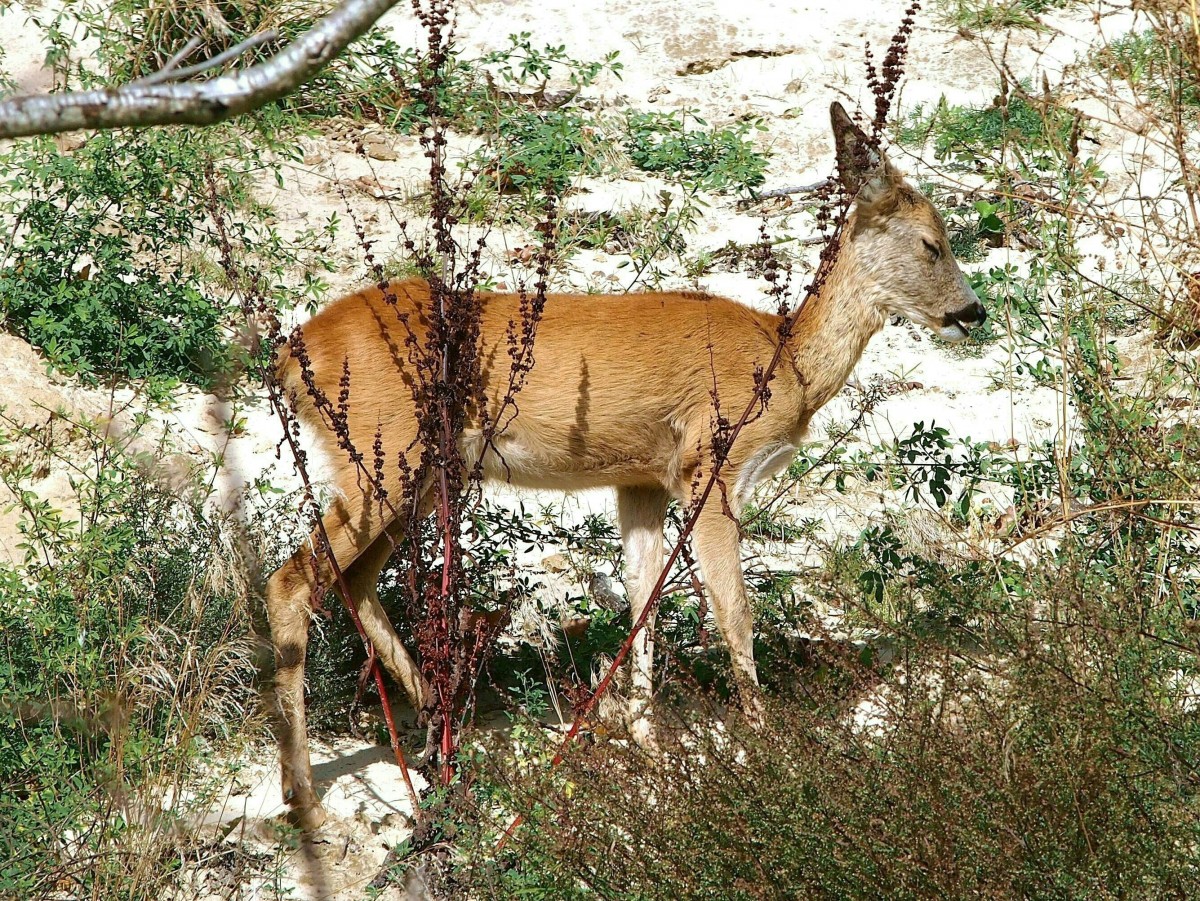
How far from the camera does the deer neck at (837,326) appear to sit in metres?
6.46

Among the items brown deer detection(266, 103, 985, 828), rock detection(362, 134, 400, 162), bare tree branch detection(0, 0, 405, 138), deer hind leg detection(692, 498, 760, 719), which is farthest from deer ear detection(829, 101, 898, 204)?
rock detection(362, 134, 400, 162)

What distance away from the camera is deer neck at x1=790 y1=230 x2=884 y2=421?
A: 6461 mm

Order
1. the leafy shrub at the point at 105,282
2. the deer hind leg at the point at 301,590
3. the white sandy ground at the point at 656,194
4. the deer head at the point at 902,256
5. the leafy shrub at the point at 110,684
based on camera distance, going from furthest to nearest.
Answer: the leafy shrub at the point at 105,282, the deer head at the point at 902,256, the white sandy ground at the point at 656,194, the deer hind leg at the point at 301,590, the leafy shrub at the point at 110,684

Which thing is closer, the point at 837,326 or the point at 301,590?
the point at 301,590

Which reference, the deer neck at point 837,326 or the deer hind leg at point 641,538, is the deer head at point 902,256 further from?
the deer hind leg at point 641,538

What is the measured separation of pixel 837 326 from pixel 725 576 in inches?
50.3

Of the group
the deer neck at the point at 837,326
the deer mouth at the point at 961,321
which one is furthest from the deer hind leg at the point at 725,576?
the deer mouth at the point at 961,321

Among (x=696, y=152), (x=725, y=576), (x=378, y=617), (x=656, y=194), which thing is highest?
(x=696, y=152)

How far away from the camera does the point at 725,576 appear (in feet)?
20.1

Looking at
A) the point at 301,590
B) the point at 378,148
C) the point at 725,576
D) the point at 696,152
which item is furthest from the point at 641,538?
the point at 378,148

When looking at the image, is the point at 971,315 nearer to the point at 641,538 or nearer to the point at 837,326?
the point at 837,326

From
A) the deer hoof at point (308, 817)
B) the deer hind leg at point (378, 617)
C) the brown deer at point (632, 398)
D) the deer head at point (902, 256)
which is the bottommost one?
the deer hoof at point (308, 817)

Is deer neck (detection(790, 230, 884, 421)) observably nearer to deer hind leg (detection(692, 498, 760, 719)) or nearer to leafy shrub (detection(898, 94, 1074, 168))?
deer hind leg (detection(692, 498, 760, 719))

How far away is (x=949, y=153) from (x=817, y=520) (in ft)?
12.0
